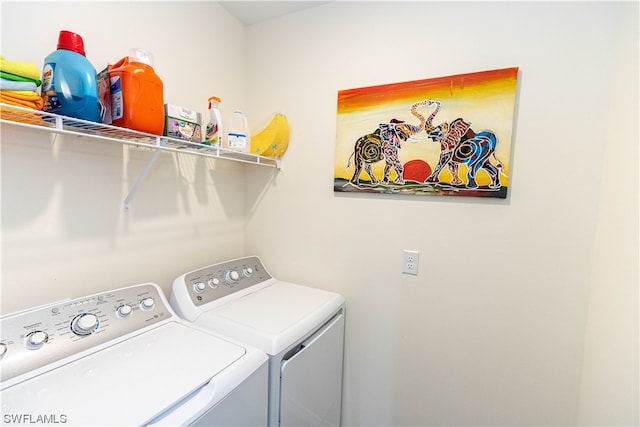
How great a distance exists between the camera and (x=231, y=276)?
151 cm

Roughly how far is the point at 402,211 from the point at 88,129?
1.31 metres

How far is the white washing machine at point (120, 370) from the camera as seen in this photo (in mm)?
707

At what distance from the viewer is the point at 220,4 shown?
1617mm

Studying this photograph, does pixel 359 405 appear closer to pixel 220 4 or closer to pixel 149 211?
pixel 149 211

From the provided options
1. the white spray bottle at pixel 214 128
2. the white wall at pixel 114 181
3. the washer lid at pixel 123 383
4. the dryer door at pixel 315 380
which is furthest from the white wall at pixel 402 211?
the washer lid at pixel 123 383

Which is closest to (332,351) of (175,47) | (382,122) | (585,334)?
(585,334)

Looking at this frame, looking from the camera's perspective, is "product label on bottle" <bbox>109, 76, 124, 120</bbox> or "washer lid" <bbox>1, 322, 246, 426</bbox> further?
"product label on bottle" <bbox>109, 76, 124, 120</bbox>

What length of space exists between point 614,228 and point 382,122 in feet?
3.14

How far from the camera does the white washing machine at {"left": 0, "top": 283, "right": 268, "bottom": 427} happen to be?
2.32 feet

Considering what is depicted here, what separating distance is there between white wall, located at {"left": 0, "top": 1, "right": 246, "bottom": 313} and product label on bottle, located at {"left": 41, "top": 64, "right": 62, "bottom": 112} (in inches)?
7.3

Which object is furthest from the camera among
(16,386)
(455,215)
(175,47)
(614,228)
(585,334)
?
(175,47)

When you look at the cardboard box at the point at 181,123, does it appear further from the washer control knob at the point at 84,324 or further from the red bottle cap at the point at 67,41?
the washer control knob at the point at 84,324

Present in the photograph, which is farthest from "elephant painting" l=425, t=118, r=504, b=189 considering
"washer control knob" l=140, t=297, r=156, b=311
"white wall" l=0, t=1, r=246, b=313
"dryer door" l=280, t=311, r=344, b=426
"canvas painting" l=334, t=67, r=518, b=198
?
"washer control knob" l=140, t=297, r=156, b=311

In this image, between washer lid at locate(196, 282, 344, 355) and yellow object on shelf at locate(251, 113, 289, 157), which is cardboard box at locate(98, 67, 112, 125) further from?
washer lid at locate(196, 282, 344, 355)
